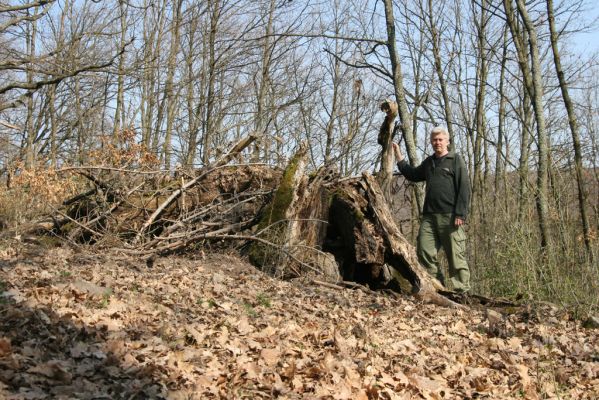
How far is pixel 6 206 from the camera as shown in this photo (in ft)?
28.9

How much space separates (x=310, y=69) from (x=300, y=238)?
1264cm

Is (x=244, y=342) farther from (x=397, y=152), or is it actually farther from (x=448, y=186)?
(x=397, y=152)

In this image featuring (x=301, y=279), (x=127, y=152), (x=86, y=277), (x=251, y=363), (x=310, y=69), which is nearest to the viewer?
(x=251, y=363)

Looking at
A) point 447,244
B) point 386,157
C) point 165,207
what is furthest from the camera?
point 386,157

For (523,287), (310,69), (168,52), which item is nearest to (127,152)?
(523,287)

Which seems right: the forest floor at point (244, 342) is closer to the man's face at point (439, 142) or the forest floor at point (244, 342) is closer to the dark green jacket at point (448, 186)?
the dark green jacket at point (448, 186)

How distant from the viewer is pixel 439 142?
7.31 m

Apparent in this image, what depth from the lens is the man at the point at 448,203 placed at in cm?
729

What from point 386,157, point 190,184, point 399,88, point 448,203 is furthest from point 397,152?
point 190,184

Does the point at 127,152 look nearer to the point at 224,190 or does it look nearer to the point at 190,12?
the point at 224,190

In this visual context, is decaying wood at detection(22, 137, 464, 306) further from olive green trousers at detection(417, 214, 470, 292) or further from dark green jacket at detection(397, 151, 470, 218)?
dark green jacket at detection(397, 151, 470, 218)

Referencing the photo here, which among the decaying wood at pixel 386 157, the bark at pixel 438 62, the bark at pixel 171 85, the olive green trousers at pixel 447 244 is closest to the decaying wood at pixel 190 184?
the decaying wood at pixel 386 157

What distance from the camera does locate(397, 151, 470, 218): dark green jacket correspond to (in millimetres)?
7273

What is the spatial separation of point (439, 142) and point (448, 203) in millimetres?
811
